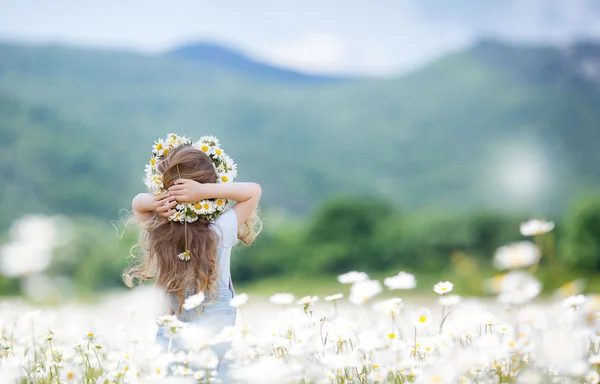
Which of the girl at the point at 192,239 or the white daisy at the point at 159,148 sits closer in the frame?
the girl at the point at 192,239

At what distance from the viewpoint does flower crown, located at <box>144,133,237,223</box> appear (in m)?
3.02

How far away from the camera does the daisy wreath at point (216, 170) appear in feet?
9.91

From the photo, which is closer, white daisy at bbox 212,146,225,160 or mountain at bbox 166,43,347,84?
white daisy at bbox 212,146,225,160

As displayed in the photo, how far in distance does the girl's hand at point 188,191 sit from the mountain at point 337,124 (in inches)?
600

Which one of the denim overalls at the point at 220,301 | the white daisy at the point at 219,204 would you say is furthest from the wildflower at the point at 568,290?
the white daisy at the point at 219,204

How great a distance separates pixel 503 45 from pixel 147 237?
1031 inches

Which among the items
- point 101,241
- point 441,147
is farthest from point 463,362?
point 441,147

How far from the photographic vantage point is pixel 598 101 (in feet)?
78.1

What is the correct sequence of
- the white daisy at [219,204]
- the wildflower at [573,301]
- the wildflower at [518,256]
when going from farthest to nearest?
the white daisy at [219,204] < the wildflower at [573,301] < the wildflower at [518,256]

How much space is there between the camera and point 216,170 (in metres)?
3.16

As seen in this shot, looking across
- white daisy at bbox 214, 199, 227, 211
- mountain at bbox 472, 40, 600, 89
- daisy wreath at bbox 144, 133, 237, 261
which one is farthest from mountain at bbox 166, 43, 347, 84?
white daisy at bbox 214, 199, 227, 211

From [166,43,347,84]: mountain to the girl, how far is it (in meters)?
26.6

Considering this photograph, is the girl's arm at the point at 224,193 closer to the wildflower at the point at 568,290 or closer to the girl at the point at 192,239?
the girl at the point at 192,239

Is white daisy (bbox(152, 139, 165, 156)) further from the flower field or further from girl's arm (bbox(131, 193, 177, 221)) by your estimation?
the flower field
